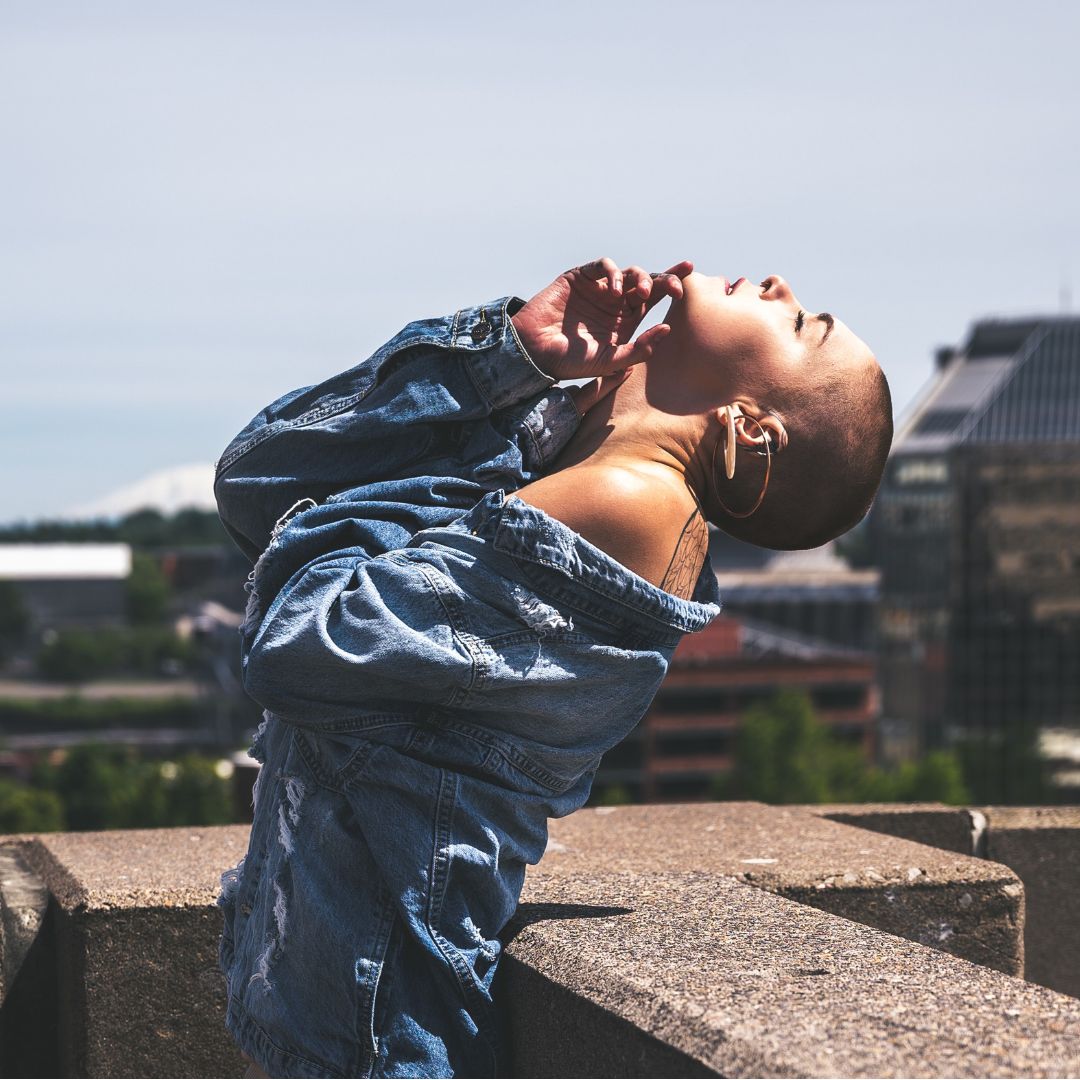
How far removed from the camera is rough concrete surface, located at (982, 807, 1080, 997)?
492 centimetres

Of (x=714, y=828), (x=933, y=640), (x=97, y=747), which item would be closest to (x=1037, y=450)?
(x=933, y=640)

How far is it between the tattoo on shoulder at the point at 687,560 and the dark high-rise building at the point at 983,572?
8954 centimetres

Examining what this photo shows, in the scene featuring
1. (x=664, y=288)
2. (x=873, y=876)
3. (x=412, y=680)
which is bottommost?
(x=873, y=876)

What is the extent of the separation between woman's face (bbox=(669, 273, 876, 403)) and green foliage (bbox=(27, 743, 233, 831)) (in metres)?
43.1

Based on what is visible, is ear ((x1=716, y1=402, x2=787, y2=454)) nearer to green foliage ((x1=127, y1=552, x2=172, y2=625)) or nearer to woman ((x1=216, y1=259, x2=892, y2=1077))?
woman ((x1=216, y1=259, x2=892, y2=1077))

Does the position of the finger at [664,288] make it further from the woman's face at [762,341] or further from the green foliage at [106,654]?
the green foliage at [106,654]

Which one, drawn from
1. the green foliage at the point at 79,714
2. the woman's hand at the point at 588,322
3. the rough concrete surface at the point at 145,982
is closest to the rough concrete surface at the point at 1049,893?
the rough concrete surface at the point at 145,982

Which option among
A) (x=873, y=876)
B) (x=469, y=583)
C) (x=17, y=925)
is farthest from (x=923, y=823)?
(x=469, y=583)

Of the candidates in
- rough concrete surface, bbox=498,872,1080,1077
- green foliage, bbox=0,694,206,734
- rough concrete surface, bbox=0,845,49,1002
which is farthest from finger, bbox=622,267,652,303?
green foliage, bbox=0,694,206,734

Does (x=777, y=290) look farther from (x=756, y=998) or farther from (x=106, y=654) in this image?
(x=106, y=654)

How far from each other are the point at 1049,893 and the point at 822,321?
2.72m

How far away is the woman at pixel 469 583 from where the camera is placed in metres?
2.49

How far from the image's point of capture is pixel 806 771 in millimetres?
57281

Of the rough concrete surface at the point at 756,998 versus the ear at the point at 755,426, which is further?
the ear at the point at 755,426
